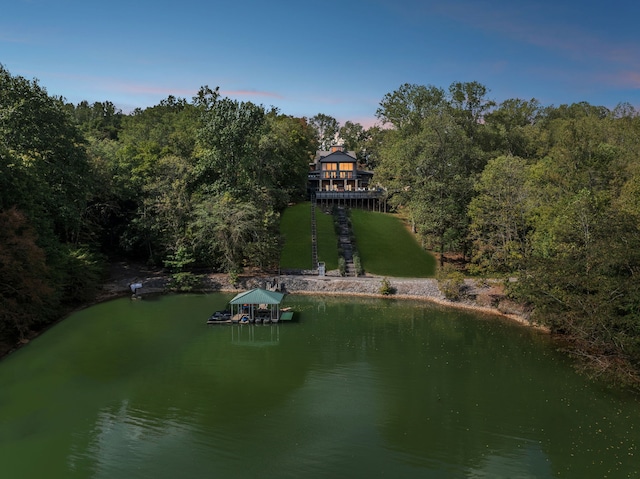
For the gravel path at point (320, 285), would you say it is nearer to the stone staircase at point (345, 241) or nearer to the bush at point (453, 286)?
the bush at point (453, 286)

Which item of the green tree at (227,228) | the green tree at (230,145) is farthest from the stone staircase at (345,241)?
the green tree at (230,145)

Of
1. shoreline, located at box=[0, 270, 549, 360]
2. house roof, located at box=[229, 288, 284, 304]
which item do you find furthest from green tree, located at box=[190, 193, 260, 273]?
house roof, located at box=[229, 288, 284, 304]

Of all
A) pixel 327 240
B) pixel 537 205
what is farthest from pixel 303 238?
pixel 537 205

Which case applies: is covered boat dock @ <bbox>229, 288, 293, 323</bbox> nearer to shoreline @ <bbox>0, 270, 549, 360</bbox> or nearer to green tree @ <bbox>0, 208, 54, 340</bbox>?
shoreline @ <bbox>0, 270, 549, 360</bbox>

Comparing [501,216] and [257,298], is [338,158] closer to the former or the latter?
[501,216]

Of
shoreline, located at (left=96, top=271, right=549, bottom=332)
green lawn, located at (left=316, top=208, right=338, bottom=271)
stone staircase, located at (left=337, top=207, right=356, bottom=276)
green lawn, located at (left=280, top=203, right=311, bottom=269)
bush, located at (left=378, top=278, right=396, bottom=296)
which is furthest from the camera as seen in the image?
green lawn, located at (left=316, top=208, right=338, bottom=271)
